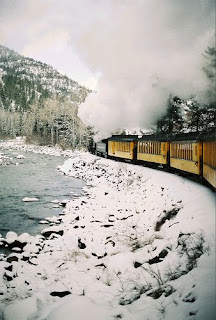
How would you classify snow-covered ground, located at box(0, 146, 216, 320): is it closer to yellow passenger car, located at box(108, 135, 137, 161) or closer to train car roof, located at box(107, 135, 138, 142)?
yellow passenger car, located at box(108, 135, 137, 161)

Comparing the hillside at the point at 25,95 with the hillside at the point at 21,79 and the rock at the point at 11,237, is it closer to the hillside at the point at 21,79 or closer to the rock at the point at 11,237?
the hillside at the point at 21,79

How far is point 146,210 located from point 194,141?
3.03m

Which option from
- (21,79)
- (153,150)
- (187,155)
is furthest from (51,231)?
(153,150)

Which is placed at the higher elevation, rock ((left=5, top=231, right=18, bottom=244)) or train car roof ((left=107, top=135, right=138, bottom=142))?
train car roof ((left=107, top=135, right=138, bottom=142))

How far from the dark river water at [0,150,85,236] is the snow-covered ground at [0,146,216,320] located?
0.29 m

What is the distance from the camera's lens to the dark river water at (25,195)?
5.31 m

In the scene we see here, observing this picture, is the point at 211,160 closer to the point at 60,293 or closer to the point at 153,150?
the point at 60,293

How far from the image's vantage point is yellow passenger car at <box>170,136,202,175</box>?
9102mm

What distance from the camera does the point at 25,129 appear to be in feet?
17.9

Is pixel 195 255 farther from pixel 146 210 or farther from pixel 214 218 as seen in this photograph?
pixel 146 210

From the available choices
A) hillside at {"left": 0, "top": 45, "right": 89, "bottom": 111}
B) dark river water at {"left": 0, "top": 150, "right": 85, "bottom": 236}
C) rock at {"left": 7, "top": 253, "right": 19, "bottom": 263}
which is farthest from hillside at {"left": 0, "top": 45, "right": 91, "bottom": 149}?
rock at {"left": 7, "top": 253, "right": 19, "bottom": 263}

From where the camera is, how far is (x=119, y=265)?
16.5 ft

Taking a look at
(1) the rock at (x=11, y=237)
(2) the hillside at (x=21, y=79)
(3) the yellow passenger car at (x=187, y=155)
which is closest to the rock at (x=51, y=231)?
(1) the rock at (x=11, y=237)

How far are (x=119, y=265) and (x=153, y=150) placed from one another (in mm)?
9648
